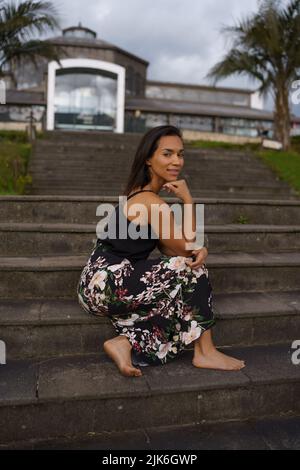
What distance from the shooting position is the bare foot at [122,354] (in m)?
2.39

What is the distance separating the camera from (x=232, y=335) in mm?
2949

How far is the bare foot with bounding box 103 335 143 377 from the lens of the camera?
239 centimetres

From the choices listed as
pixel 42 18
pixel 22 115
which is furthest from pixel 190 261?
pixel 22 115

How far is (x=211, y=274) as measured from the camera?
11.1ft

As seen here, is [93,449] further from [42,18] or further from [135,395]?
[42,18]

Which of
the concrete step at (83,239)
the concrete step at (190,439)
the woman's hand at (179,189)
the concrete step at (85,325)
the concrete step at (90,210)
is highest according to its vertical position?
the woman's hand at (179,189)

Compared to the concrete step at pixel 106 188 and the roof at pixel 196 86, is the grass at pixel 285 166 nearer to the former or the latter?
the concrete step at pixel 106 188

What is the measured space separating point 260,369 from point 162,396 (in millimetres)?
674

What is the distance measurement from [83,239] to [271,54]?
12334 mm

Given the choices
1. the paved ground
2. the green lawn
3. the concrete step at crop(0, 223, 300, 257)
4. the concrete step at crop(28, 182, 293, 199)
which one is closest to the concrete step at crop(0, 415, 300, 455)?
the paved ground

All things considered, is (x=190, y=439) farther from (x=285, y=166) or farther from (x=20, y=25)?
(x=20, y=25)

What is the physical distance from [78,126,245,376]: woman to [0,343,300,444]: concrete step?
0.12 metres

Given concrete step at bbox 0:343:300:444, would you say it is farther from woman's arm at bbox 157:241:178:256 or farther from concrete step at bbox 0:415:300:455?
woman's arm at bbox 157:241:178:256

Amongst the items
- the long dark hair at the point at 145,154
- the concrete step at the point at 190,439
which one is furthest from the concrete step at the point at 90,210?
the concrete step at the point at 190,439
